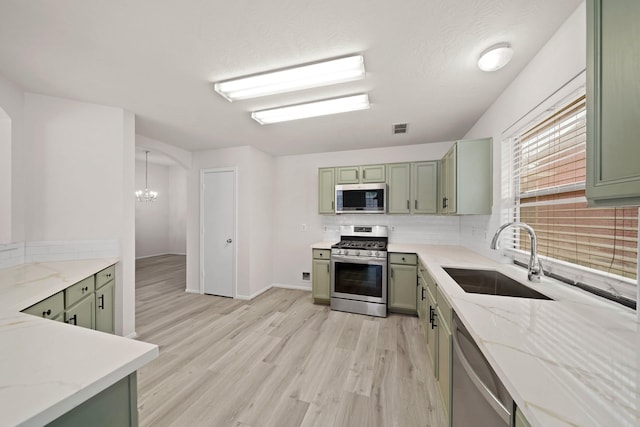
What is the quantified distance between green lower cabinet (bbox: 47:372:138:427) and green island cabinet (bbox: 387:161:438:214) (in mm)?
3268

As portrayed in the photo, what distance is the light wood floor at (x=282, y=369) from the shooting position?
1.62 meters

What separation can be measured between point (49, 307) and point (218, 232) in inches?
95.0

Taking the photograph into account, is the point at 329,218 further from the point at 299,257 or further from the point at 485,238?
the point at 485,238

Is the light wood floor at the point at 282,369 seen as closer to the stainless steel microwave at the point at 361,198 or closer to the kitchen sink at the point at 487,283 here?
the kitchen sink at the point at 487,283

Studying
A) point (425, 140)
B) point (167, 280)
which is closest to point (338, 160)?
point (425, 140)

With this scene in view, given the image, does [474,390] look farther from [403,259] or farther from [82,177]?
[82,177]

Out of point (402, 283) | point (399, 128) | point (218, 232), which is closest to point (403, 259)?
point (402, 283)

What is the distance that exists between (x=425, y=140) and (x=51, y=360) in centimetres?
399

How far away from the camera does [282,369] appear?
2.08 m

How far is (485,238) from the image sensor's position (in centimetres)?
252

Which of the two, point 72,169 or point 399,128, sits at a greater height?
point 399,128

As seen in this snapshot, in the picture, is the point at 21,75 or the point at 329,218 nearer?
the point at 21,75

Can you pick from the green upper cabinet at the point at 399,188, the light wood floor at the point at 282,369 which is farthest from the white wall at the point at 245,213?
the green upper cabinet at the point at 399,188

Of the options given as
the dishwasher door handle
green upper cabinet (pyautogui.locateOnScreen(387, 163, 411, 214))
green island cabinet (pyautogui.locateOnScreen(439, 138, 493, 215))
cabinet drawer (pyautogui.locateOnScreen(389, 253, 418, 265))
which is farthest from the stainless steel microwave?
the dishwasher door handle
